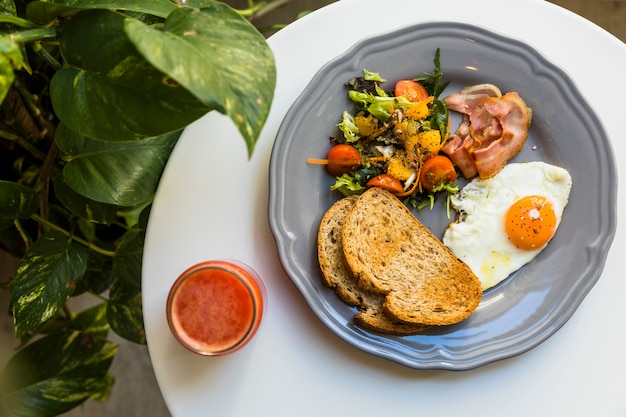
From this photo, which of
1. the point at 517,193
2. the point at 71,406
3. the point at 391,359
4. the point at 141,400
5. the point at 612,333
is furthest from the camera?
the point at 141,400

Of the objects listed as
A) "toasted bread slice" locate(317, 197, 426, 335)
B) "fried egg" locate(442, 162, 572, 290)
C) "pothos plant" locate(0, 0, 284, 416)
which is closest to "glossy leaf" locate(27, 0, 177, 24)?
"pothos plant" locate(0, 0, 284, 416)

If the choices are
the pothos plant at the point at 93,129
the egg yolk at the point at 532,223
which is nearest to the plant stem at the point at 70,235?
the pothos plant at the point at 93,129

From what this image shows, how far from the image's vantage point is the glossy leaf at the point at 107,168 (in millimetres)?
1531

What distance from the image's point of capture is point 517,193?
5.96ft

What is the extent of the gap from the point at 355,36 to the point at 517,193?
0.72 meters

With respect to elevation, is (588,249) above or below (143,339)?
above

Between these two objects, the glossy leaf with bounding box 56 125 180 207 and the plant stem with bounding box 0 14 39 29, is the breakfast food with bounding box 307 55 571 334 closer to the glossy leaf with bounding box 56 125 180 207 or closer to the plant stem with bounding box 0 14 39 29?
the glossy leaf with bounding box 56 125 180 207

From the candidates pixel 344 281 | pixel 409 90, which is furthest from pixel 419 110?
pixel 344 281

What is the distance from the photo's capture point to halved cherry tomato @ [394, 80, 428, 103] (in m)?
1.75

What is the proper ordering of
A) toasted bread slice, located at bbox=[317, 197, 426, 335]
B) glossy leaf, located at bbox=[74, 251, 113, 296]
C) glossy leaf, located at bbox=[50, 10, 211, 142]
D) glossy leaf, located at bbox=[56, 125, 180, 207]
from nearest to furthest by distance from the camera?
glossy leaf, located at bbox=[50, 10, 211, 142] → glossy leaf, located at bbox=[56, 125, 180, 207] → toasted bread slice, located at bbox=[317, 197, 426, 335] → glossy leaf, located at bbox=[74, 251, 113, 296]

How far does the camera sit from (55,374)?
1.93 m

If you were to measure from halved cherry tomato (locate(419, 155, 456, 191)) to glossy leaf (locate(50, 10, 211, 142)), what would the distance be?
2.75 feet

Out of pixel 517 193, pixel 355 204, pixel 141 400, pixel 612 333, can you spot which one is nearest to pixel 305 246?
pixel 355 204

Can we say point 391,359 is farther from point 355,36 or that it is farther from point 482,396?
point 355,36
